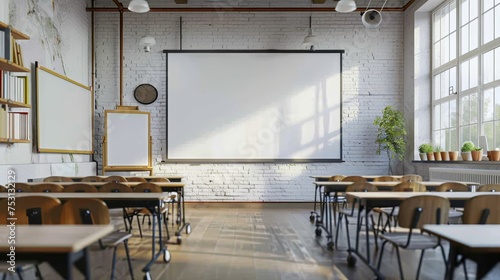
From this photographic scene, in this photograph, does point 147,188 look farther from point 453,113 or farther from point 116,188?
point 453,113

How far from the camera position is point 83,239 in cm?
171

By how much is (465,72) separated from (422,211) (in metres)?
5.04

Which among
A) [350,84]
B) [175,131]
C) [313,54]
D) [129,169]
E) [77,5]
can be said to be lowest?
[129,169]

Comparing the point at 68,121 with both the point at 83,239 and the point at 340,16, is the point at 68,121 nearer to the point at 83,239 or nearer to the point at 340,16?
the point at 340,16

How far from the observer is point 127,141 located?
8.27 metres

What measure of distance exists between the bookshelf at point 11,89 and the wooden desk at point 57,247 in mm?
3454

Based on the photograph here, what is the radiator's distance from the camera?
5705mm

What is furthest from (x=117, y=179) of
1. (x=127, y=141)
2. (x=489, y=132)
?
(x=489, y=132)

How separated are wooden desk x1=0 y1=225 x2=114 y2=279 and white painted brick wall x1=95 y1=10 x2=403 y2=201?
6899mm

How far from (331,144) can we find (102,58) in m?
4.93

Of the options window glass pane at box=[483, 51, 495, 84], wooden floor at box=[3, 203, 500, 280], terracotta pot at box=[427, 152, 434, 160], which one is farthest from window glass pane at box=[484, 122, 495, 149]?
wooden floor at box=[3, 203, 500, 280]

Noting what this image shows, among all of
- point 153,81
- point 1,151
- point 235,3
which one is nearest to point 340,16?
point 235,3

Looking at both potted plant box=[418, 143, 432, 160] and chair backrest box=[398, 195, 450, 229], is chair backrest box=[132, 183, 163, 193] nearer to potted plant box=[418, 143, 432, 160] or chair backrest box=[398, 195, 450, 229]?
chair backrest box=[398, 195, 450, 229]

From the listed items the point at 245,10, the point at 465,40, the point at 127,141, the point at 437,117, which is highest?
the point at 245,10
